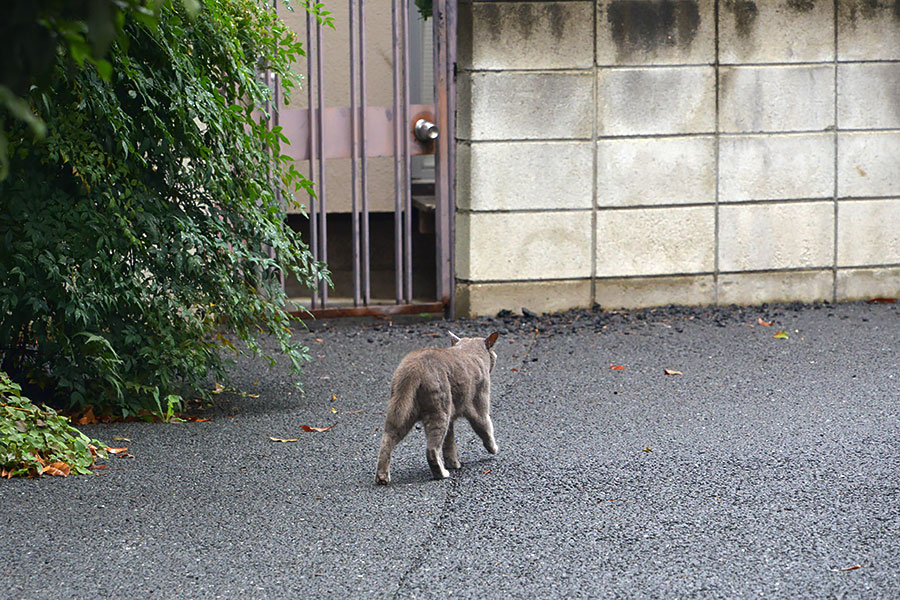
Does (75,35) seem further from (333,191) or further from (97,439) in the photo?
(333,191)

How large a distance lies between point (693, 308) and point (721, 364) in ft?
5.59

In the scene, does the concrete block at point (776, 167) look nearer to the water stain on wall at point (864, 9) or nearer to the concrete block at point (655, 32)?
the concrete block at point (655, 32)

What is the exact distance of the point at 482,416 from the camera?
15.8ft

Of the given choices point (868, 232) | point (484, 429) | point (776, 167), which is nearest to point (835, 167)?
point (776, 167)

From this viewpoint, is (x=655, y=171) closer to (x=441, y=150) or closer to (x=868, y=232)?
(x=441, y=150)

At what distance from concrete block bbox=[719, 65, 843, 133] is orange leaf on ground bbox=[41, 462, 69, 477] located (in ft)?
18.9

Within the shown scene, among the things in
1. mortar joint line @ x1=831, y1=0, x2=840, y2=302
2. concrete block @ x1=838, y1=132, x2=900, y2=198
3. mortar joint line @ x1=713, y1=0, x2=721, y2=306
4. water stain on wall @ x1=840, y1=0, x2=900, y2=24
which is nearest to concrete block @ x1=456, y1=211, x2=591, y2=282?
mortar joint line @ x1=713, y1=0, x2=721, y2=306

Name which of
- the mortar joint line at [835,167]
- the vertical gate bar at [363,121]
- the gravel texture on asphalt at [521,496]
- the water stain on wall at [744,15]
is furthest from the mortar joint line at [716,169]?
the vertical gate bar at [363,121]

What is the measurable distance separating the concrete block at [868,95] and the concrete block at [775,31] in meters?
0.26

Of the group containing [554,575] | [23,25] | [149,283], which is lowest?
[554,575]

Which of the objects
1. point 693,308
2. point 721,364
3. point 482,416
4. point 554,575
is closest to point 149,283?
point 482,416

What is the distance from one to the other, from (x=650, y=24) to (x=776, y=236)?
1.99 meters

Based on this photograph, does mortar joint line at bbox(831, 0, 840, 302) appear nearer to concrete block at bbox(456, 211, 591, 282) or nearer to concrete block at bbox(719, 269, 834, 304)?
concrete block at bbox(719, 269, 834, 304)

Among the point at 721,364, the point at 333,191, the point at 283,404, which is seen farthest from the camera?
the point at 333,191
